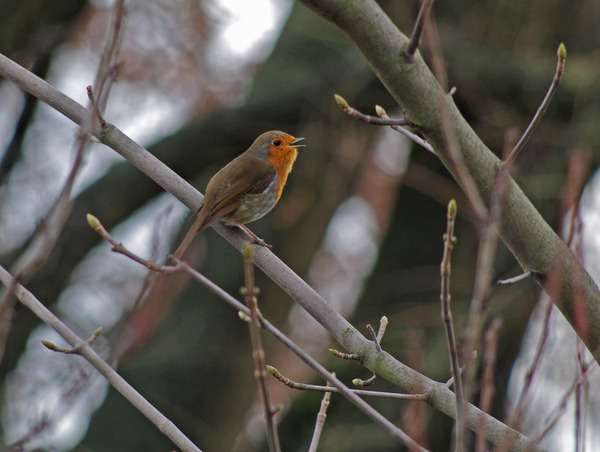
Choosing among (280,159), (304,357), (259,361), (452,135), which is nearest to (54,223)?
(259,361)

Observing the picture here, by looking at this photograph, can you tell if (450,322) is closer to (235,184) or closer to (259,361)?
(259,361)

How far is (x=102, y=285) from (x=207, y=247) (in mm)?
1336

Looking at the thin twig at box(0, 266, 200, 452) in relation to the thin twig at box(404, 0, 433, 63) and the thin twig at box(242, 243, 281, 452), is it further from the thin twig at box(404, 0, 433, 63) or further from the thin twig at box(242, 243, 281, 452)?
the thin twig at box(404, 0, 433, 63)

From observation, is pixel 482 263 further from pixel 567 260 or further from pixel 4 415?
pixel 4 415

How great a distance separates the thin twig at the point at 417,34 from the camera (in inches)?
84.0

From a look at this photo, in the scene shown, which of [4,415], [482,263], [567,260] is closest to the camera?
[482,263]

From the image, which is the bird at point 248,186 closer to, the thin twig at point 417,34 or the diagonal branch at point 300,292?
the diagonal branch at point 300,292

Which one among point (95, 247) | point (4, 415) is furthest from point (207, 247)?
point (4, 415)

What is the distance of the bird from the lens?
4.10 meters

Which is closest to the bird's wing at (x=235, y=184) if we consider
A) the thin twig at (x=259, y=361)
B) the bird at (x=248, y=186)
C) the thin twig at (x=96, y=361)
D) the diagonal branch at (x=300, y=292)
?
the bird at (x=248, y=186)

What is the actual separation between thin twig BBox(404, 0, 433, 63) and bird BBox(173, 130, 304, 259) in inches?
69.8

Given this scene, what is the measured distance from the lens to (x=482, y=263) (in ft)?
5.20

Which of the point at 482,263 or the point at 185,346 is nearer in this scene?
the point at 482,263

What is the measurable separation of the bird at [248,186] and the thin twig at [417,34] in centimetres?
177
